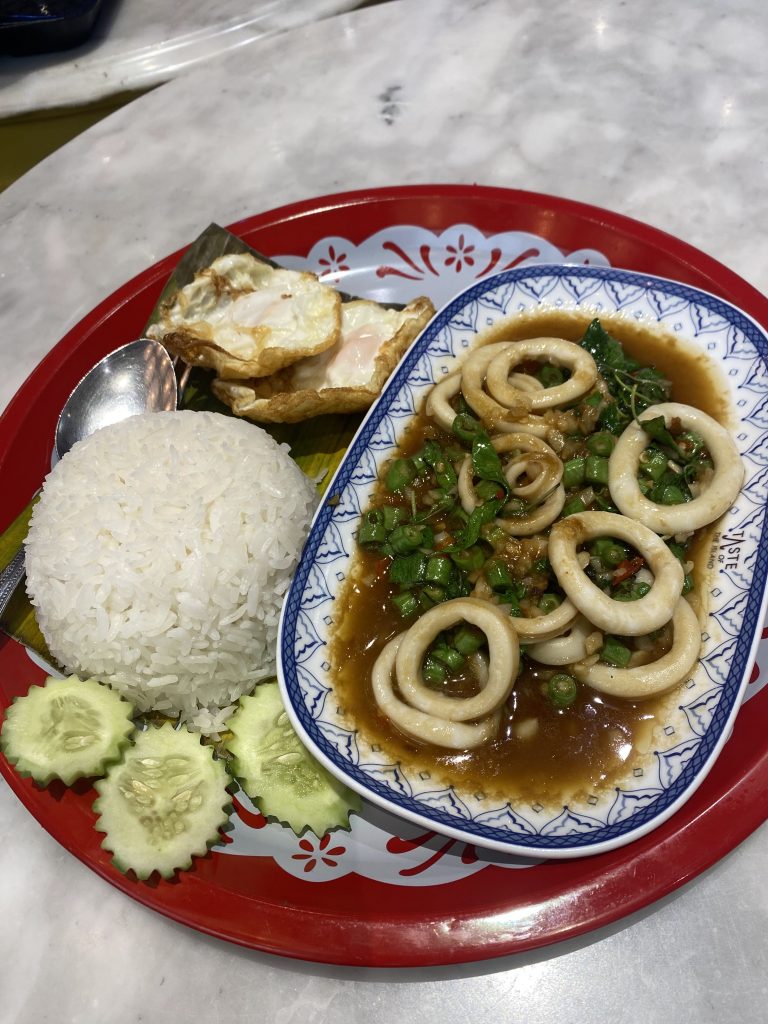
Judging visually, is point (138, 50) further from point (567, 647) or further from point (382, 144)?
point (567, 647)

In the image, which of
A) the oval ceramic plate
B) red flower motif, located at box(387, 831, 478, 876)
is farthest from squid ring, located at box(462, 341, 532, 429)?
red flower motif, located at box(387, 831, 478, 876)

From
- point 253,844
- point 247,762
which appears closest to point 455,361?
point 247,762

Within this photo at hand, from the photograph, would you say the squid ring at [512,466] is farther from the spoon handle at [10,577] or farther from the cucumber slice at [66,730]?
the spoon handle at [10,577]

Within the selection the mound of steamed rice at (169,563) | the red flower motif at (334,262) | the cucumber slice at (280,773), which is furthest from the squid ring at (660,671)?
the red flower motif at (334,262)

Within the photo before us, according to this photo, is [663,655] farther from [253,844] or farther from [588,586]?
[253,844]

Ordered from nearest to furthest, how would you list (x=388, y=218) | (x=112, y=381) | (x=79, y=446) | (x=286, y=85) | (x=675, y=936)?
1. (x=675, y=936)
2. (x=79, y=446)
3. (x=112, y=381)
4. (x=388, y=218)
5. (x=286, y=85)

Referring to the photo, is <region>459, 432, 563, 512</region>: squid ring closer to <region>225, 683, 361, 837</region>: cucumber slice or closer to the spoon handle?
<region>225, 683, 361, 837</region>: cucumber slice
